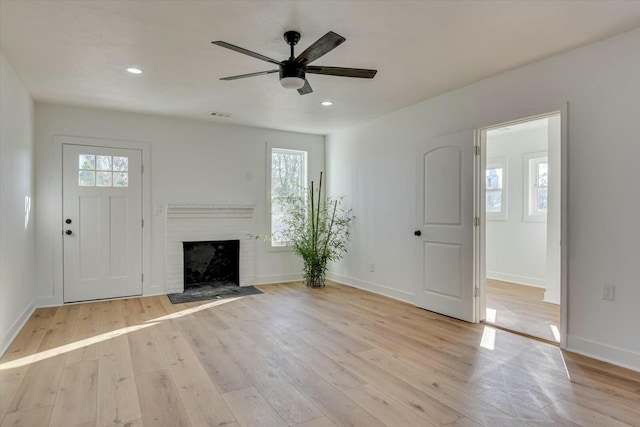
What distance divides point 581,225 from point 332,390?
241 cm

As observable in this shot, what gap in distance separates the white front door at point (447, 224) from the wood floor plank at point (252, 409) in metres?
2.52

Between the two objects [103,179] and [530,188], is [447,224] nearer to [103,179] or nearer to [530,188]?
[530,188]

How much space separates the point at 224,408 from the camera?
85.0 inches

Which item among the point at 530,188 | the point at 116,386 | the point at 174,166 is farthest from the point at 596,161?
the point at 174,166

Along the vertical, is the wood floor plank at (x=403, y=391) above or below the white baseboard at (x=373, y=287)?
below

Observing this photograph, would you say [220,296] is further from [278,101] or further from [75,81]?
[75,81]

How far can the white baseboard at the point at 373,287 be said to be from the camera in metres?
4.74

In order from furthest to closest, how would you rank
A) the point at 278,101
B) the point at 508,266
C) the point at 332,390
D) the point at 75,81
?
1. the point at 508,266
2. the point at 278,101
3. the point at 75,81
4. the point at 332,390

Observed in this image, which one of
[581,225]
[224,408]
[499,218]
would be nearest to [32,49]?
[224,408]

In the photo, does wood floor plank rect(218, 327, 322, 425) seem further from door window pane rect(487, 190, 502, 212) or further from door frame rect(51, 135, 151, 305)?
door window pane rect(487, 190, 502, 212)

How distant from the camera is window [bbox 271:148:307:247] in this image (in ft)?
19.9

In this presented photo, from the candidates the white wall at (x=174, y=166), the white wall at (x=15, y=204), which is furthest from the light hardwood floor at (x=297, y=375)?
the white wall at (x=174, y=166)

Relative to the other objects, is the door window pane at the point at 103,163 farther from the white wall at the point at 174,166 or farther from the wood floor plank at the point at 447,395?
the wood floor plank at the point at 447,395

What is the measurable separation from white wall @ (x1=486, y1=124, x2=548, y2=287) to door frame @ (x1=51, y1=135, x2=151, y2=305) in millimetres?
5568
